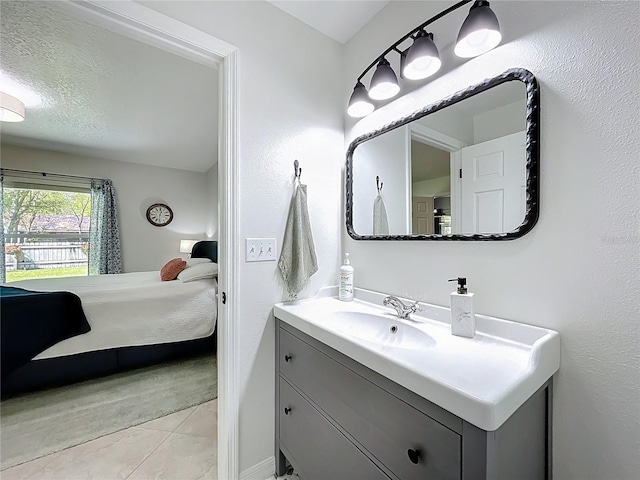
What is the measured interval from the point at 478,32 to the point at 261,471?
6.77 ft

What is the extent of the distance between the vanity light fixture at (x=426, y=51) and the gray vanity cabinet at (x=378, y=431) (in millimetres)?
1141

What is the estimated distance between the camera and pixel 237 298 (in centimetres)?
126

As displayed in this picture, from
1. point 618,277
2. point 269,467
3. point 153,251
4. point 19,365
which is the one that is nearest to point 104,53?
point 19,365

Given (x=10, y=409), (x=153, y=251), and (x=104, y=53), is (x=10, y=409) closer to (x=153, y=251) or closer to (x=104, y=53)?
(x=104, y=53)

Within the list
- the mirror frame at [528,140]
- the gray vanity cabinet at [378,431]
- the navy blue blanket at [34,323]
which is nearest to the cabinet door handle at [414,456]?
the gray vanity cabinet at [378,431]

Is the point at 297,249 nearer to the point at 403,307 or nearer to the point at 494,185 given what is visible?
the point at 403,307

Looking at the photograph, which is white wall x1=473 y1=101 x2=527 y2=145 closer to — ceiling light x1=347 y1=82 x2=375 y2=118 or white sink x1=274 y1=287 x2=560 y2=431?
ceiling light x1=347 y1=82 x2=375 y2=118

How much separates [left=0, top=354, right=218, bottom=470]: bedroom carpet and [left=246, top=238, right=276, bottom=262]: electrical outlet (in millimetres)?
1442

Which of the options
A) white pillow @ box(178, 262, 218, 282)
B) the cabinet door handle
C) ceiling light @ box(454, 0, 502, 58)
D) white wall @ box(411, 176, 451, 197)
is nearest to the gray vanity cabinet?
the cabinet door handle

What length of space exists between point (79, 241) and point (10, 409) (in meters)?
3.09

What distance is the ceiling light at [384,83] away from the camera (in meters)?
1.21

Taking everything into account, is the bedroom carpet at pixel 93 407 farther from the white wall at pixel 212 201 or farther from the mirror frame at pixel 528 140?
the white wall at pixel 212 201

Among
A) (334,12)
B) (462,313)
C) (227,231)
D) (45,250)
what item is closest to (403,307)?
(462,313)

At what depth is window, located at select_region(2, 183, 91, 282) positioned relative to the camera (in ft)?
12.3
